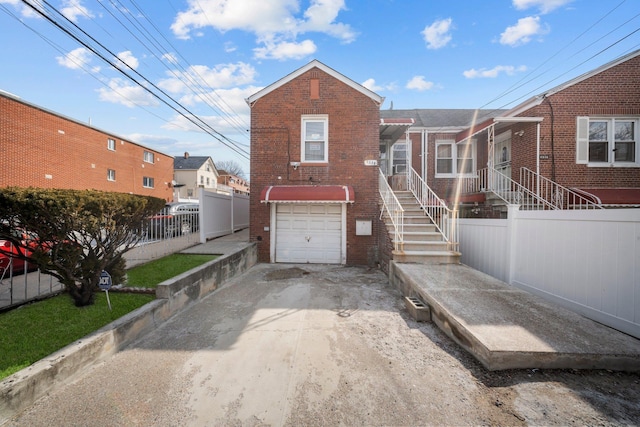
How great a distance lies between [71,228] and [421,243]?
717cm

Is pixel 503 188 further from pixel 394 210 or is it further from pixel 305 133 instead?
pixel 305 133

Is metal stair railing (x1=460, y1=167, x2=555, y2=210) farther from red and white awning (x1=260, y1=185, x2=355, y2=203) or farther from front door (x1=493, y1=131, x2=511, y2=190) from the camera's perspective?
red and white awning (x1=260, y1=185, x2=355, y2=203)

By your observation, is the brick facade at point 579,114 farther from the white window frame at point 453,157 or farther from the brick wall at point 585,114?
the white window frame at point 453,157

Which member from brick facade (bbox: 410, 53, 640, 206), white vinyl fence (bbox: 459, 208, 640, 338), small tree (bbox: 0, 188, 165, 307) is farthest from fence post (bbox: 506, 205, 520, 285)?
Answer: small tree (bbox: 0, 188, 165, 307)

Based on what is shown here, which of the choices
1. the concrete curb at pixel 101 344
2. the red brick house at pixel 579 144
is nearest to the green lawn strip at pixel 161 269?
the concrete curb at pixel 101 344

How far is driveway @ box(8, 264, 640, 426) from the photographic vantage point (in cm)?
252

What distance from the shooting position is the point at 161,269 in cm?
632

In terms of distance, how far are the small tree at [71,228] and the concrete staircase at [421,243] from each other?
19.6 ft

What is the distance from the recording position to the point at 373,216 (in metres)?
9.73

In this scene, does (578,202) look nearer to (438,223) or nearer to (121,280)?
(438,223)

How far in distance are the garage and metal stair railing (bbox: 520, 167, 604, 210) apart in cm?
677

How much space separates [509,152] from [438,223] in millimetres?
5411

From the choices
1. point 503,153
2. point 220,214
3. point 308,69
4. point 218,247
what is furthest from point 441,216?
point 220,214

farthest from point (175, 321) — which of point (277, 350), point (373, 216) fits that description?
point (373, 216)
